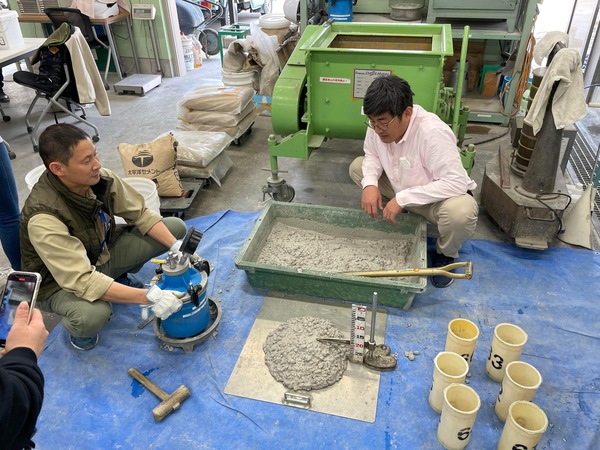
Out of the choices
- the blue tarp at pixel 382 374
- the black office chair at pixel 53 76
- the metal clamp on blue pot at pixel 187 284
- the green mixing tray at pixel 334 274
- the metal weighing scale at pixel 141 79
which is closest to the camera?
the blue tarp at pixel 382 374

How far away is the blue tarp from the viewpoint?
1.65 meters

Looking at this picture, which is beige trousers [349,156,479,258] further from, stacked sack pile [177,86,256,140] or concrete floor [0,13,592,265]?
stacked sack pile [177,86,256,140]

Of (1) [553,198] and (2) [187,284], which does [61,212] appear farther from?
(1) [553,198]

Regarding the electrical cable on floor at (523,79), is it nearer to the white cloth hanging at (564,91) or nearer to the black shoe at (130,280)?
the white cloth hanging at (564,91)

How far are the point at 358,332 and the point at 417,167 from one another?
889 millimetres

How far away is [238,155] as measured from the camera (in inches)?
148

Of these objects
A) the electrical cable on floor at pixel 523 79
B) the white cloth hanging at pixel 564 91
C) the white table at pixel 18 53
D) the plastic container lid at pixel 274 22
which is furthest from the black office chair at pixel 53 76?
the electrical cable on floor at pixel 523 79

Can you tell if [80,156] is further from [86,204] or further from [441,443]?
[441,443]

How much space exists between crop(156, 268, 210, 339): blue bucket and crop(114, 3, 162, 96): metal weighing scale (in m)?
3.87

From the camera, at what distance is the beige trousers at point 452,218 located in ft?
6.99

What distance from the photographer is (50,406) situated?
1770mm

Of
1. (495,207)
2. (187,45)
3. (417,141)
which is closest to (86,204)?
(417,141)

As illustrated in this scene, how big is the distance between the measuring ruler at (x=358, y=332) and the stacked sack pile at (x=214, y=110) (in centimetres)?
228

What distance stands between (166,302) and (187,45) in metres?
4.86
